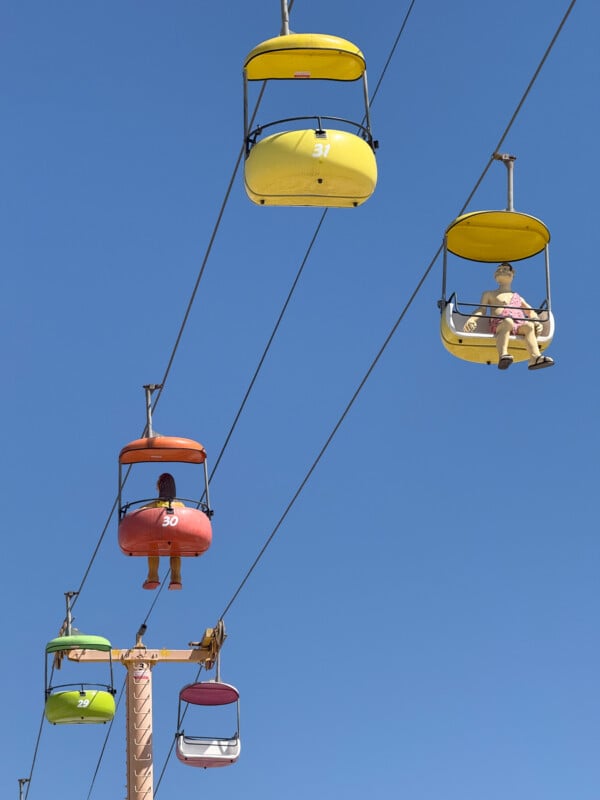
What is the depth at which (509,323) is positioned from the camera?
22.7m

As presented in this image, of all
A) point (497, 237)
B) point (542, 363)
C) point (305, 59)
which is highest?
point (497, 237)

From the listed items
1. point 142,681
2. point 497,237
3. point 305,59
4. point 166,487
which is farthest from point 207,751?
point 305,59

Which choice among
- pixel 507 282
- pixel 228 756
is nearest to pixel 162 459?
pixel 507 282

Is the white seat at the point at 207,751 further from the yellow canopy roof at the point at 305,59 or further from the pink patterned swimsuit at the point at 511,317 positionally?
the yellow canopy roof at the point at 305,59

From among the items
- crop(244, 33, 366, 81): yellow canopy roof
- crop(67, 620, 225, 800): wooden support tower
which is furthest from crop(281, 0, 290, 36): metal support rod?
crop(67, 620, 225, 800): wooden support tower

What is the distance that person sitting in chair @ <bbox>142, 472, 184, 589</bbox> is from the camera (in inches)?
1029

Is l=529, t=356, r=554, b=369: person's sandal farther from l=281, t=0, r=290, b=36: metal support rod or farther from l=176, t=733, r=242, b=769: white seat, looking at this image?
l=176, t=733, r=242, b=769: white seat

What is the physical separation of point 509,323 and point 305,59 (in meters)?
3.87

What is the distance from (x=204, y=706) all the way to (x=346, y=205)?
13696 millimetres

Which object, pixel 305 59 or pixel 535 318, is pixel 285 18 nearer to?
pixel 305 59

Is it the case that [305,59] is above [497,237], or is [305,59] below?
below

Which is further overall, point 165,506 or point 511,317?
point 165,506

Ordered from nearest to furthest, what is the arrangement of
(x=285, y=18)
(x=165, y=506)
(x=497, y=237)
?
(x=285, y=18) < (x=497, y=237) < (x=165, y=506)

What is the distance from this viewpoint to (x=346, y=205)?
66.3 ft
